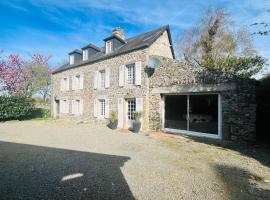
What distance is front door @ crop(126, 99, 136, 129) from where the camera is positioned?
444 inches

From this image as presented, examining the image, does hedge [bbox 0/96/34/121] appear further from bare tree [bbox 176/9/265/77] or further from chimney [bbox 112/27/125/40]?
bare tree [bbox 176/9/265/77]

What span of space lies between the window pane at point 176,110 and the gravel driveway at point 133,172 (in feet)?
15.8

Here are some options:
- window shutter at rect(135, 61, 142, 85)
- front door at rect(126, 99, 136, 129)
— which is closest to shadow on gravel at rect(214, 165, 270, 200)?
window shutter at rect(135, 61, 142, 85)

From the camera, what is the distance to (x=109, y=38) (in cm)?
1352

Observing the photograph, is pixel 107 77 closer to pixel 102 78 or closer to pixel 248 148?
pixel 102 78

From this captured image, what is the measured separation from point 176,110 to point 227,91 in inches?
198

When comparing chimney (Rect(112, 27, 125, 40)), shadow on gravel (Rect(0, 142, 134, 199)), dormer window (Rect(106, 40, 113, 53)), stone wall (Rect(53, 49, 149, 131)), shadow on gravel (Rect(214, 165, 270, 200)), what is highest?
chimney (Rect(112, 27, 125, 40))

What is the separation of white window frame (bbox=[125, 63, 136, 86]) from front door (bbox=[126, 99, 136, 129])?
1134 millimetres

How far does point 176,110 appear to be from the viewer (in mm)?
12375

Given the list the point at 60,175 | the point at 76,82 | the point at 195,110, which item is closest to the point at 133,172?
the point at 60,175

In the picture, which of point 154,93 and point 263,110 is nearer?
point 263,110

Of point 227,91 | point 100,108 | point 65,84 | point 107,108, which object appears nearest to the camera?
point 227,91

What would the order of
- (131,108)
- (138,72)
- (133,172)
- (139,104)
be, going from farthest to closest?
1. (131,108)
2. (138,72)
3. (139,104)
4. (133,172)

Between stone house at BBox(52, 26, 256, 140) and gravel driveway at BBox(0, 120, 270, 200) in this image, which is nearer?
gravel driveway at BBox(0, 120, 270, 200)
